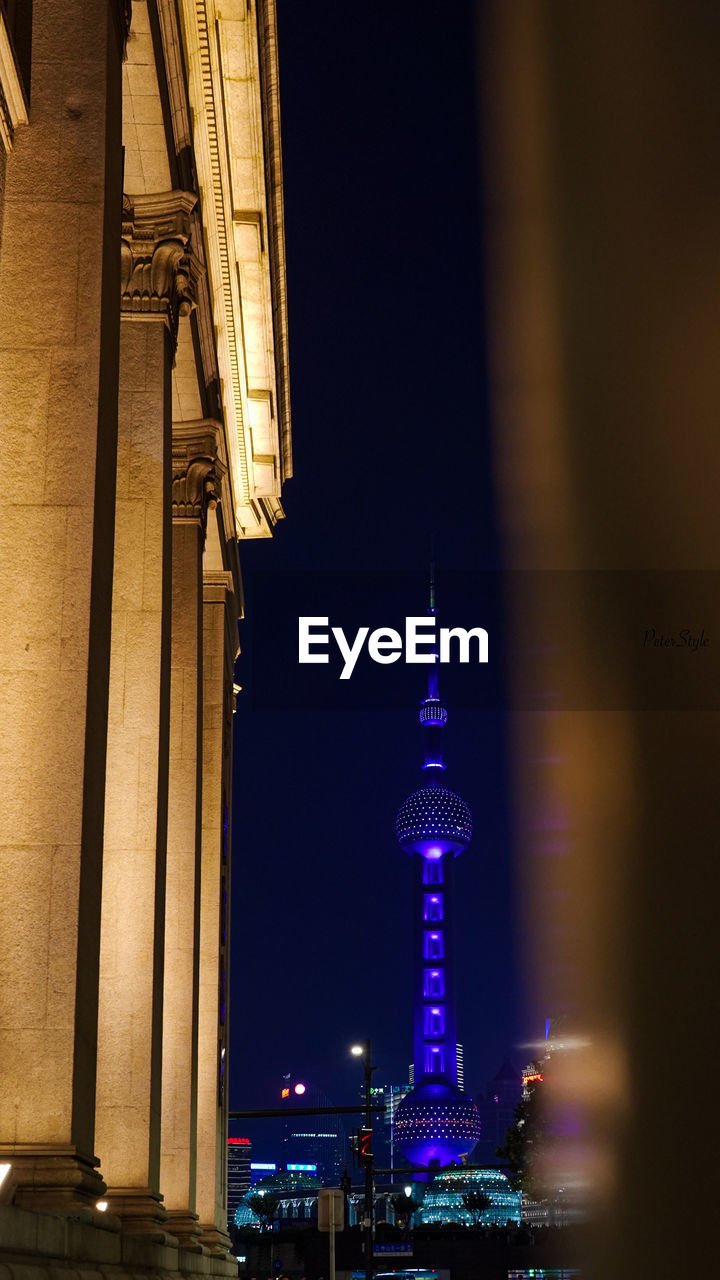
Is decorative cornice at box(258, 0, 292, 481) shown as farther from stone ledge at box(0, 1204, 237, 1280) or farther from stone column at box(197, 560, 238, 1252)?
stone ledge at box(0, 1204, 237, 1280)

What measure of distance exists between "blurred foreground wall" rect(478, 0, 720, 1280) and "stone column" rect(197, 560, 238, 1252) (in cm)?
2395

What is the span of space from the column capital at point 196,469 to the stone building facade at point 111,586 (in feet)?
0.19

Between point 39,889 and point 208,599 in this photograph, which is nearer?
point 39,889

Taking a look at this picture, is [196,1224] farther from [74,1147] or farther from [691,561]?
[691,561]

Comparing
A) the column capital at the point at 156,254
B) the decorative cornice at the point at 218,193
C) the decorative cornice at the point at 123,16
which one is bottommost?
the decorative cornice at the point at 123,16

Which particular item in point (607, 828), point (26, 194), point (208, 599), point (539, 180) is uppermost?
point (208, 599)

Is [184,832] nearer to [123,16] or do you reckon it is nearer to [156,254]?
[156,254]

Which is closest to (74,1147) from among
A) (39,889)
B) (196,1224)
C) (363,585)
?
(39,889)

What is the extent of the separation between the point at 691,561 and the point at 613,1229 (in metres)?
3.49

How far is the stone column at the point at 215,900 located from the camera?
31734mm

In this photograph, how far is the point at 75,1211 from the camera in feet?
39.8

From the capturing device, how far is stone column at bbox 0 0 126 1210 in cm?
1287

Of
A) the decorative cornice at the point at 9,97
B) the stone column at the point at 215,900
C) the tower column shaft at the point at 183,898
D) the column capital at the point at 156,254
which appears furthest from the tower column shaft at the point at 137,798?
the stone column at the point at 215,900

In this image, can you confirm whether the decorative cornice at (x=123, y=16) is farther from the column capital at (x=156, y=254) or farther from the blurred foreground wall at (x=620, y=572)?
the blurred foreground wall at (x=620, y=572)
